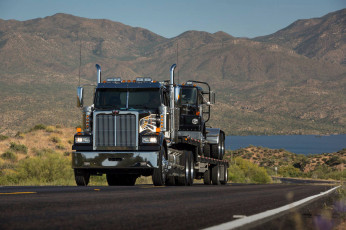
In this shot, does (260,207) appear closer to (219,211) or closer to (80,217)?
(219,211)

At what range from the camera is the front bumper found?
17.8 meters

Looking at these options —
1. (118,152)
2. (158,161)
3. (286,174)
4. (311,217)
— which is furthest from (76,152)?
(286,174)

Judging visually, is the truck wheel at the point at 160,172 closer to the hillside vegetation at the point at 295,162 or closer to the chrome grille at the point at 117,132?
the chrome grille at the point at 117,132

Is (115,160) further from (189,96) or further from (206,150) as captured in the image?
(206,150)

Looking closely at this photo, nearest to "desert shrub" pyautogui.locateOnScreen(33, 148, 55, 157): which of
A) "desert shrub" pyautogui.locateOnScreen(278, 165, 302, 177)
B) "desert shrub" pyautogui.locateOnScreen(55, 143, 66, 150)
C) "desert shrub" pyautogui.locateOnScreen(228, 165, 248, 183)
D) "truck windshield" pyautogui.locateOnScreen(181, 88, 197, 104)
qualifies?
"desert shrub" pyautogui.locateOnScreen(55, 143, 66, 150)

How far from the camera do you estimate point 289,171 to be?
337 ft

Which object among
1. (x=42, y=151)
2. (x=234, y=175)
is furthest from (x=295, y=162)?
(x=42, y=151)

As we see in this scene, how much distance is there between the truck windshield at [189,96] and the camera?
23.9 meters

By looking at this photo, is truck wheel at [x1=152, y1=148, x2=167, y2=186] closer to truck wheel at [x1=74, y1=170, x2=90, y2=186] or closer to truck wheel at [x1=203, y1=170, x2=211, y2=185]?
truck wheel at [x1=74, y1=170, x2=90, y2=186]

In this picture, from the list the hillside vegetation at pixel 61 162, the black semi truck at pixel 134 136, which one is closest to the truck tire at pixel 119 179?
the black semi truck at pixel 134 136

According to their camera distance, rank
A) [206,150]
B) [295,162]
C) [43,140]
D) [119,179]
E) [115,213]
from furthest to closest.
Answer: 1. [295,162]
2. [43,140]
3. [206,150]
4. [119,179]
5. [115,213]

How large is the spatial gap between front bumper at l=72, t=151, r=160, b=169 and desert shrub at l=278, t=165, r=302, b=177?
279 feet

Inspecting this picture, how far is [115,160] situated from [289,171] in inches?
3460

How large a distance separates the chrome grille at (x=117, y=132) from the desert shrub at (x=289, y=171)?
84.8 m
